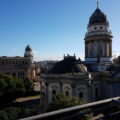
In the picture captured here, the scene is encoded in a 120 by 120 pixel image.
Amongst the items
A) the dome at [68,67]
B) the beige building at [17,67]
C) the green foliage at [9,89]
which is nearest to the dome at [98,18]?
the dome at [68,67]

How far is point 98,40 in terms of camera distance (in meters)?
46.8

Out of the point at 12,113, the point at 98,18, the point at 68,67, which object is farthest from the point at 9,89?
the point at 98,18

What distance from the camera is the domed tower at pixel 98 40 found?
46625 mm

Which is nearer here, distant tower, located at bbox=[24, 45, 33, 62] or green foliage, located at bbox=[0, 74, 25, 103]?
green foliage, located at bbox=[0, 74, 25, 103]

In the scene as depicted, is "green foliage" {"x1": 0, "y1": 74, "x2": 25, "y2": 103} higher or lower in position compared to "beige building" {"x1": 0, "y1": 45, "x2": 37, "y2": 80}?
lower

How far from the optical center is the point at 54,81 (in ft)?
124

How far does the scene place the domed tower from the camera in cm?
4662

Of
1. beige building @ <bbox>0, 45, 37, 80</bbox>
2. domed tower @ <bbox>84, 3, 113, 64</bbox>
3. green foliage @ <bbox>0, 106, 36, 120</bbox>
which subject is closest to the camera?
green foliage @ <bbox>0, 106, 36, 120</bbox>

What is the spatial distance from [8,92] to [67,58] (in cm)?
1518

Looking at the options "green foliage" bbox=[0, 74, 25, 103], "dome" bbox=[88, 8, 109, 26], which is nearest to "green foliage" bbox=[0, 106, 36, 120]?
"green foliage" bbox=[0, 74, 25, 103]

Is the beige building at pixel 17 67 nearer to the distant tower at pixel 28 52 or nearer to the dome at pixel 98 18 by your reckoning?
the distant tower at pixel 28 52

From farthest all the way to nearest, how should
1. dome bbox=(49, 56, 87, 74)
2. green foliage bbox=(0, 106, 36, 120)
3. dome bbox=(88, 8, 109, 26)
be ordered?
dome bbox=(88, 8, 109, 26), dome bbox=(49, 56, 87, 74), green foliage bbox=(0, 106, 36, 120)

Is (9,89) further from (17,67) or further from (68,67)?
(17,67)

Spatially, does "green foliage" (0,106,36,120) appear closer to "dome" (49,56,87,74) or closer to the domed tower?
"dome" (49,56,87,74)
